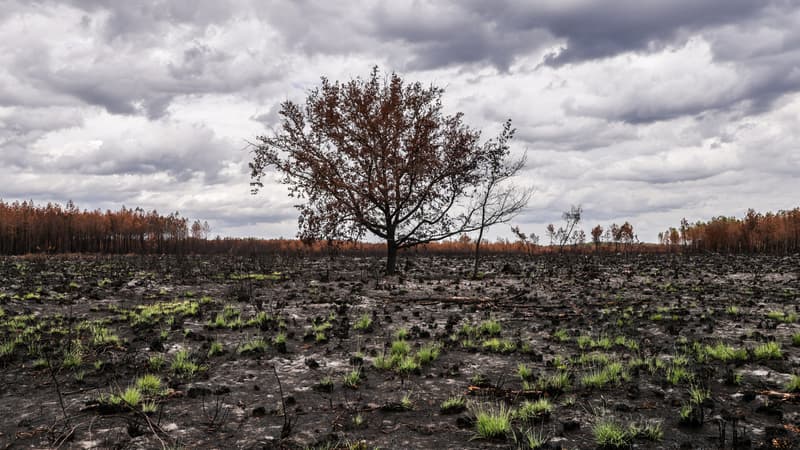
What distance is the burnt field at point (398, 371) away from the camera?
6.79m

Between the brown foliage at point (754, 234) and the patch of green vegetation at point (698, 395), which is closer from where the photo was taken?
the patch of green vegetation at point (698, 395)

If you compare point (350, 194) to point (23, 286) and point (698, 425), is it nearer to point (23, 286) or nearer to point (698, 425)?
point (23, 286)

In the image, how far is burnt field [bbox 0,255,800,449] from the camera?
6.79 meters

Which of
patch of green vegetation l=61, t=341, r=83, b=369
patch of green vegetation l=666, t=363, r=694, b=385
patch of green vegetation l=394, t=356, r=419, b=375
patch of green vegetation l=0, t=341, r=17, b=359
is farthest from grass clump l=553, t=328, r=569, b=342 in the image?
patch of green vegetation l=0, t=341, r=17, b=359

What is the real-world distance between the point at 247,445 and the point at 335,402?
73.7 inches

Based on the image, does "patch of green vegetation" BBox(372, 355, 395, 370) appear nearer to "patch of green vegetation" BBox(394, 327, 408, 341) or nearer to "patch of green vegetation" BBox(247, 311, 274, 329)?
"patch of green vegetation" BBox(394, 327, 408, 341)

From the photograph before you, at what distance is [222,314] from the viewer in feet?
48.7

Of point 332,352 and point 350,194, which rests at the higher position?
point 350,194

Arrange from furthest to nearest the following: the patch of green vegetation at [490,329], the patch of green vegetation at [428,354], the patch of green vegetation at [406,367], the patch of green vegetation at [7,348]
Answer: the patch of green vegetation at [490,329], the patch of green vegetation at [7,348], the patch of green vegetation at [428,354], the patch of green vegetation at [406,367]

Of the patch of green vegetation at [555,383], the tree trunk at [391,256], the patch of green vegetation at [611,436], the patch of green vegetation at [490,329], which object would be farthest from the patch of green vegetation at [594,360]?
the tree trunk at [391,256]

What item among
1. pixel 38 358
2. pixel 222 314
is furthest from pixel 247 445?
pixel 222 314

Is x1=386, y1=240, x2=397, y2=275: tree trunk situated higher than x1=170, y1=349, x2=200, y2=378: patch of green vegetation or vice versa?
x1=386, y1=240, x2=397, y2=275: tree trunk

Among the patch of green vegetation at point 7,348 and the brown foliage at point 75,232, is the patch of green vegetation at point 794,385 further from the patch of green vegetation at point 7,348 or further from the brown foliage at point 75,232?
the brown foliage at point 75,232

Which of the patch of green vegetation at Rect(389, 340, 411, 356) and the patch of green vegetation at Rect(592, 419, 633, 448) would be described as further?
the patch of green vegetation at Rect(389, 340, 411, 356)
